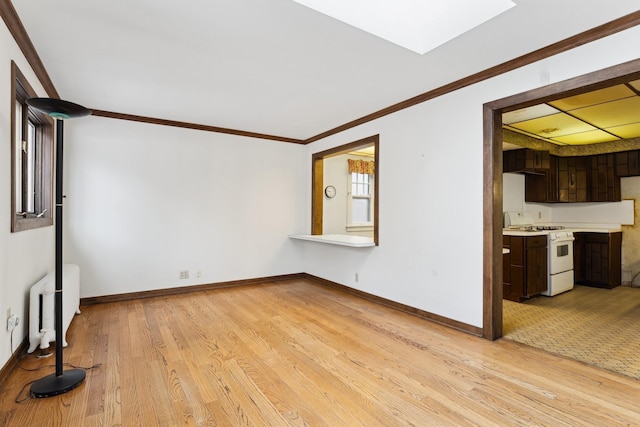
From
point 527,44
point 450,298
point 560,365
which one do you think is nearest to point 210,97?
point 527,44

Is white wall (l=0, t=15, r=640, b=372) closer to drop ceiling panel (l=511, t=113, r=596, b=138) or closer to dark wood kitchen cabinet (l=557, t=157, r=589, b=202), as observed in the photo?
drop ceiling panel (l=511, t=113, r=596, b=138)

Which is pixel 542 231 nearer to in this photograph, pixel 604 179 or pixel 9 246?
pixel 604 179

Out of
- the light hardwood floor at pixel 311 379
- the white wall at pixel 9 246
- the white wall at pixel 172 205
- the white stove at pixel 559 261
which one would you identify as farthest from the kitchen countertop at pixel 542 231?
the white wall at pixel 9 246

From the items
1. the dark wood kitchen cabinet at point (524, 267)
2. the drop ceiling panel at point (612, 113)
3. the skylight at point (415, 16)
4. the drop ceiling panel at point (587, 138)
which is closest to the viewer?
the skylight at point (415, 16)

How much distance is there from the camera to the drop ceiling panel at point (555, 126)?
3947 millimetres

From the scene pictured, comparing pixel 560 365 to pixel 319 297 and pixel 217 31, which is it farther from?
pixel 217 31

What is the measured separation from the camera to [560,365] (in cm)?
238

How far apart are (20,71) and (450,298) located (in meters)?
4.07

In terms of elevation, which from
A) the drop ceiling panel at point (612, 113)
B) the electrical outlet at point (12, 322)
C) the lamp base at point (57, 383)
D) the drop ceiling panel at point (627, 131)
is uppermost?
the drop ceiling panel at point (627, 131)

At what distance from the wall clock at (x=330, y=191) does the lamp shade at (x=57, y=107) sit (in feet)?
15.0

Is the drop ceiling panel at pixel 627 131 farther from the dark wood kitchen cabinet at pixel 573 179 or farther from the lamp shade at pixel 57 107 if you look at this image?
the lamp shade at pixel 57 107

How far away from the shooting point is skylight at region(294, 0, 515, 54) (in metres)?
2.11

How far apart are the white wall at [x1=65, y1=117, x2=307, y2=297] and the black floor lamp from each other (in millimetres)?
2140

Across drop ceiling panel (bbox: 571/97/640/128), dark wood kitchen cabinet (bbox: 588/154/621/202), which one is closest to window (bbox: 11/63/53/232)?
drop ceiling panel (bbox: 571/97/640/128)
